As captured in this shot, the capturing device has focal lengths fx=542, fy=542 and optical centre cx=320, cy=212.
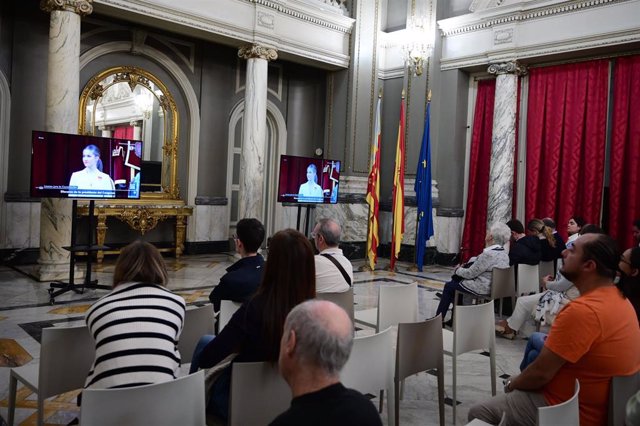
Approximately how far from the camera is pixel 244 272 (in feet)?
9.62

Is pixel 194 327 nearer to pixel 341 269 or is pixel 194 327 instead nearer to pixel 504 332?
pixel 341 269

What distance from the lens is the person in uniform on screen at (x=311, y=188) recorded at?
25.9 ft

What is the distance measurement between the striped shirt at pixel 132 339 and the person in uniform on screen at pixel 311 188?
5793 millimetres

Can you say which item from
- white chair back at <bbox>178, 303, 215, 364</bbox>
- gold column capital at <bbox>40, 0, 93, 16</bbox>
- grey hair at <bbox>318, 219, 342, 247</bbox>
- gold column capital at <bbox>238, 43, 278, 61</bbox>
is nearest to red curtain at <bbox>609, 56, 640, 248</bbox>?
gold column capital at <bbox>238, 43, 278, 61</bbox>

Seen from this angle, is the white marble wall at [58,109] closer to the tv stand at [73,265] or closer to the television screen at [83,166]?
the tv stand at [73,265]

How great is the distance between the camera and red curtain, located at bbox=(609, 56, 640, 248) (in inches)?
296

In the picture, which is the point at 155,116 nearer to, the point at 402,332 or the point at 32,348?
the point at 32,348

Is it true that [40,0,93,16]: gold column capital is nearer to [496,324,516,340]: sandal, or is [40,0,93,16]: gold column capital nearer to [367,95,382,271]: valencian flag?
[367,95,382,271]: valencian flag

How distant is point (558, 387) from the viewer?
85.7 inches

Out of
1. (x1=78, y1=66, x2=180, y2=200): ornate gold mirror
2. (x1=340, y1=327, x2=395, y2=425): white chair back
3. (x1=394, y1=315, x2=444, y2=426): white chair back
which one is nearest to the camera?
(x1=340, y1=327, x2=395, y2=425): white chair back

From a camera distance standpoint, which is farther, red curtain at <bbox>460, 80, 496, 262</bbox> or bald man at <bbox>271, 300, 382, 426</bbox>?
red curtain at <bbox>460, 80, 496, 262</bbox>

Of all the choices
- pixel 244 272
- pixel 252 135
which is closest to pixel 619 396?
pixel 244 272

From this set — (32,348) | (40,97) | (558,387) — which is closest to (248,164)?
(40,97)

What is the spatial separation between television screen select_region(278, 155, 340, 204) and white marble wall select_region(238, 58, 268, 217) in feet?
3.10
